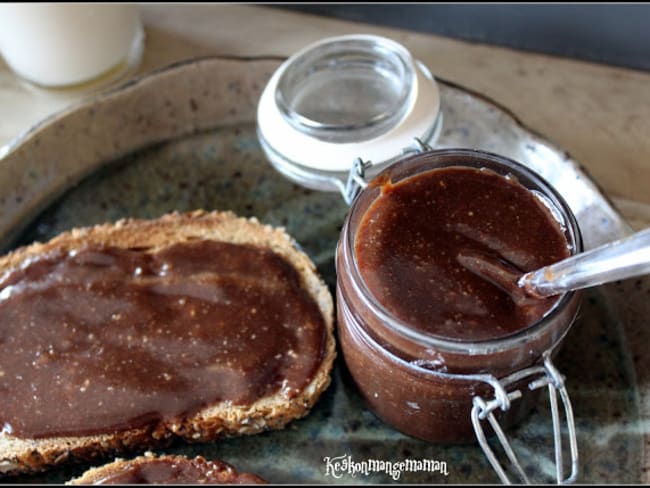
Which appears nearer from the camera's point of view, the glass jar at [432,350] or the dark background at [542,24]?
the glass jar at [432,350]

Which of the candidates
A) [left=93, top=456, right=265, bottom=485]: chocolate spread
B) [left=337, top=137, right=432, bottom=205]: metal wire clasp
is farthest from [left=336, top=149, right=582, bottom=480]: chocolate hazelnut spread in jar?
[left=93, top=456, right=265, bottom=485]: chocolate spread

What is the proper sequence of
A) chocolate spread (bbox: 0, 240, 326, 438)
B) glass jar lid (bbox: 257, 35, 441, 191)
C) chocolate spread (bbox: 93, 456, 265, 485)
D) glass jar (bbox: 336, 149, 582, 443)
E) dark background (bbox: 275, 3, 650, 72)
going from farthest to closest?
1. dark background (bbox: 275, 3, 650, 72)
2. glass jar lid (bbox: 257, 35, 441, 191)
3. chocolate spread (bbox: 0, 240, 326, 438)
4. chocolate spread (bbox: 93, 456, 265, 485)
5. glass jar (bbox: 336, 149, 582, 443)

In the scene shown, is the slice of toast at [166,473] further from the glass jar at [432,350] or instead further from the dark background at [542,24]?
the dark background at [542,24]

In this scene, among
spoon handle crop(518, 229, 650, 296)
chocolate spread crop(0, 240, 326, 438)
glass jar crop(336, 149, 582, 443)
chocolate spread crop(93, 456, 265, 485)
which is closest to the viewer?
spoon handle crop(518, 229, 650, 296)

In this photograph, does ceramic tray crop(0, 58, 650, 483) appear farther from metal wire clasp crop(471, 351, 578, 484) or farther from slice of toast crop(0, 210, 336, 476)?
metal wire clasp crop(471, 351, 578, 484)

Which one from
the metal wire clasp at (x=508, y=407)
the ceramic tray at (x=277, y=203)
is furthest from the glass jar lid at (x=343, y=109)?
the metal wire clasp at (x=508, y=407)

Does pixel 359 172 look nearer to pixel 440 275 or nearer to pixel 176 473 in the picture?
pixel 440 275
